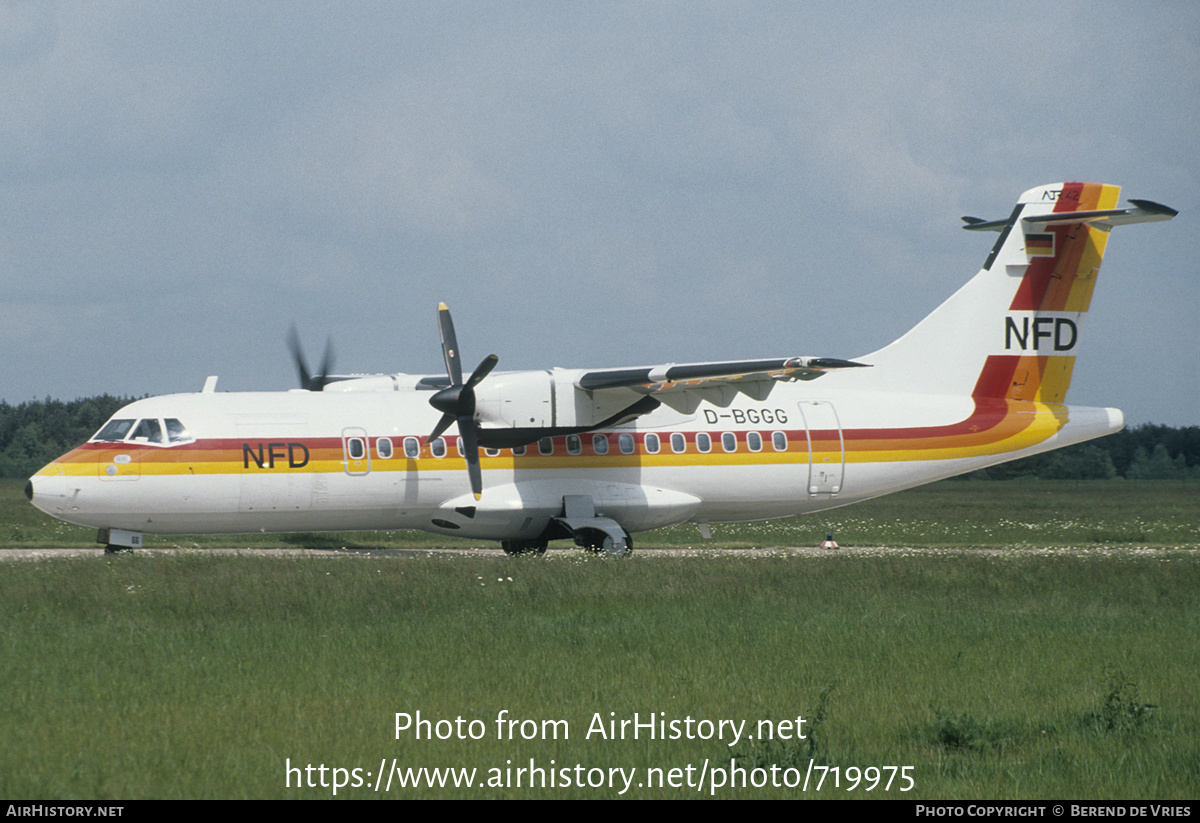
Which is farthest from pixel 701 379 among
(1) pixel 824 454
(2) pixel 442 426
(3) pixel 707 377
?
(2) pixel 442 426

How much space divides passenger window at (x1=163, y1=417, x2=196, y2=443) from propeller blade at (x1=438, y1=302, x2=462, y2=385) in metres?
4.62

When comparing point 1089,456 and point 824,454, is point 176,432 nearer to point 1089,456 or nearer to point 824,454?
point 824,454

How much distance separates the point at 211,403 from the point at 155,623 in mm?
8057

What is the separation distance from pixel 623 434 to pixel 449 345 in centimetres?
365

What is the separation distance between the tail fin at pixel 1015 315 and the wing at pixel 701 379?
4.83 metres

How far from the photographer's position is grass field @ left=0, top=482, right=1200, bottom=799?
24.2 feet

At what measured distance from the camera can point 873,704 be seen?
938 centimetres

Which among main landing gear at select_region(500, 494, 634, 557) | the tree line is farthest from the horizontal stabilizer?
the tree line

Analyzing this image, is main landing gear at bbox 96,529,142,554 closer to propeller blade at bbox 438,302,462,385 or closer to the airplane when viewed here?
the airplane

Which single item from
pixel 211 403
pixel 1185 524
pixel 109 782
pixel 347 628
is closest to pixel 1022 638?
pixel 347 628

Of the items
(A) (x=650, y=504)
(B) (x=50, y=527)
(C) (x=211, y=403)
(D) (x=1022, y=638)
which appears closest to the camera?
(D) (x=1022, y=638)
